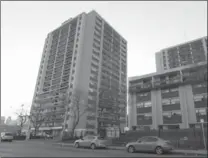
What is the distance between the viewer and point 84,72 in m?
73.5

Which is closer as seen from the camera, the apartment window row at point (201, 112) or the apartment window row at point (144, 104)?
the apartment window row at point (201, 112)

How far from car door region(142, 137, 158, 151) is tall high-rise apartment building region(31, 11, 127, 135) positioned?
45.0m

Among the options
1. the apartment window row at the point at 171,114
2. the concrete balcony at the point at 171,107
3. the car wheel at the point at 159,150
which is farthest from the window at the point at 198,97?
the car wheel at the point at 159,150

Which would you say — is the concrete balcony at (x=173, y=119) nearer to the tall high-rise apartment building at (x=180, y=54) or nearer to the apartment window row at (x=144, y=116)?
the apartment window row at (x=144, y=116)

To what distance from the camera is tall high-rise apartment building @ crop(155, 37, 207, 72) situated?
74.6m

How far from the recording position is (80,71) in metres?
72.1

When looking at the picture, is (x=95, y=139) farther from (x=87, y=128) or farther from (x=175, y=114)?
(x=87, y=128)

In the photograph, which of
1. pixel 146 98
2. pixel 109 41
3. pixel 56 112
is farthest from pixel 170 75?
pixel 109 41

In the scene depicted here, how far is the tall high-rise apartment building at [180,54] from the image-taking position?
74.6 m

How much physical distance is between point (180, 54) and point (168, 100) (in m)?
44.9

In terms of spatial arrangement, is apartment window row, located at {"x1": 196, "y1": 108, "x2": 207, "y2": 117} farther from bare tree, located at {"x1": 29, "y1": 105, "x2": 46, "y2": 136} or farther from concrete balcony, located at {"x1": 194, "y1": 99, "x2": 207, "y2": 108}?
bare tree, located at {"x1": 29, "y1": 105, "x2": 46, "y2": 136}

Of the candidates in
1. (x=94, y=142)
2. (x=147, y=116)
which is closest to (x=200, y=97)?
(x=147, y=116)

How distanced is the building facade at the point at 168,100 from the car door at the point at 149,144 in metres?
25.5

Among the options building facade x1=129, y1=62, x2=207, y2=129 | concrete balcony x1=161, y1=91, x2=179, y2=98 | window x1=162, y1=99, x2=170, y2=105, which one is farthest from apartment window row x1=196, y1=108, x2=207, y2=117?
window x1=162, y1=99, x2=170, y2=105
